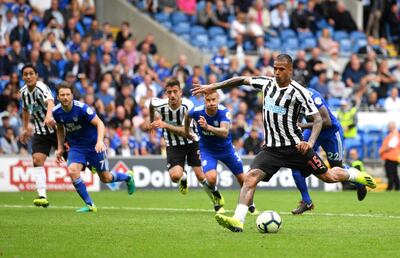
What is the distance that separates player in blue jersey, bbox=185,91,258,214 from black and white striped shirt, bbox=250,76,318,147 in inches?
116

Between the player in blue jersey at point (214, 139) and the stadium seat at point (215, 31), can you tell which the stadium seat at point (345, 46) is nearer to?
the stadium seat at point (215, 31)

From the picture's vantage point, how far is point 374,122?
28.7 meters

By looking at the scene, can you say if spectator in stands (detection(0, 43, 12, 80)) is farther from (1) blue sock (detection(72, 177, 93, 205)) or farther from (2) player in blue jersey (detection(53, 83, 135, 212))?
(1) blue sock (detection(72, 177, 93, 205))

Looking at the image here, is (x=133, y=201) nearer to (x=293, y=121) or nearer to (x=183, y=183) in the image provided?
(x=183, y=183)

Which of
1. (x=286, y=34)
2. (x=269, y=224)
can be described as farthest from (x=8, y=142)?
(x=269, y=224)

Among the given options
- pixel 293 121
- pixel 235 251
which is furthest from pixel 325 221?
pixel 235 251

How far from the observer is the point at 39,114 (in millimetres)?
17922

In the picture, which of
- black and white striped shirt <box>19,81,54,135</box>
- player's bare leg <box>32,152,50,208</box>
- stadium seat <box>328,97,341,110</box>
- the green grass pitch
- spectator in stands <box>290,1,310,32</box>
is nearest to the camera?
the green grass pitch

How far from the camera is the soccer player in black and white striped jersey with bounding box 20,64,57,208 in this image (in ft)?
57.6

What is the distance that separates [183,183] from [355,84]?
13.9m

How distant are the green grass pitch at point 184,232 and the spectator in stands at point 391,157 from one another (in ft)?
21.4

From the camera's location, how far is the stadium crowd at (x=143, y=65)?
2609 cm

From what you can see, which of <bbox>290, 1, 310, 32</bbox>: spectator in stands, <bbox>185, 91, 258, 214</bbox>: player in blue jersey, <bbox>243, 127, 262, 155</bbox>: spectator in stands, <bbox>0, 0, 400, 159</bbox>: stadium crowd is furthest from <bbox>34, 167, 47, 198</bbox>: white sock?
<bbox>290, 1, 310, 32</bbox>: spectator in stands

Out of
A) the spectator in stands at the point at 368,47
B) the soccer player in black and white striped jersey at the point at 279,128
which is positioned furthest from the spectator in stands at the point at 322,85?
the soccer player in black and white striped jersey at the point at 279,128
